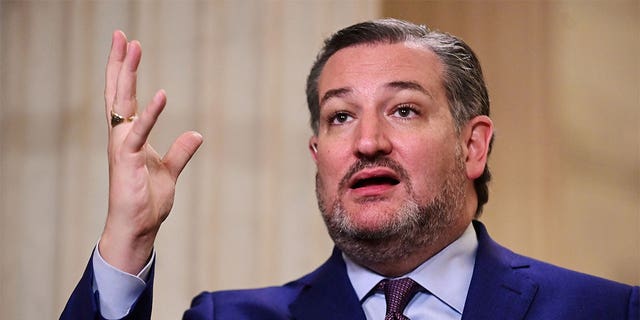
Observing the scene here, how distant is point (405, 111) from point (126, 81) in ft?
2.02

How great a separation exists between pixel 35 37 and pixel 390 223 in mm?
1448

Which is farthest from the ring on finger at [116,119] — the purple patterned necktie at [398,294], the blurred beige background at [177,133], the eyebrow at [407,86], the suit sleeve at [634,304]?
the suit sleeve at [634,304]

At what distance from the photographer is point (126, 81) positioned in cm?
173

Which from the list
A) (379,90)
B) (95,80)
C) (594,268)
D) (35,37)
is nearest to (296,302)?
(379,90)

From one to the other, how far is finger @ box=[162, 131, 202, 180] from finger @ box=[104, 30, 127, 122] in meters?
0.14

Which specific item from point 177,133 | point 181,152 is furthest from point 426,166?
point 177,133

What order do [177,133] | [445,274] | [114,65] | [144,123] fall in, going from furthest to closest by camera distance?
1. [177,133]
2. [445,274]
3. [114,65]
4. [144,123]

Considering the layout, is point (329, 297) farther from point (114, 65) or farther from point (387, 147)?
point (114, 65)

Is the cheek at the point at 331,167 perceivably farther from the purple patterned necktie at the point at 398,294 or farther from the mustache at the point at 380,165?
the purple patterned necktie at the point at 398,294

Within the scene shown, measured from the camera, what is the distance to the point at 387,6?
341 cm

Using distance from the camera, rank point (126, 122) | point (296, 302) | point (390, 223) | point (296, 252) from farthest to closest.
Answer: point (296, 252) → point (296, 302) → point (390, 223) → point (126, 122)

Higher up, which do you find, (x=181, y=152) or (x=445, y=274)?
(x=181, y=152)

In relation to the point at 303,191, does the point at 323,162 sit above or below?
above

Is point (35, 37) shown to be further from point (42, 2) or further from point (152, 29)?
point (152, 29)
